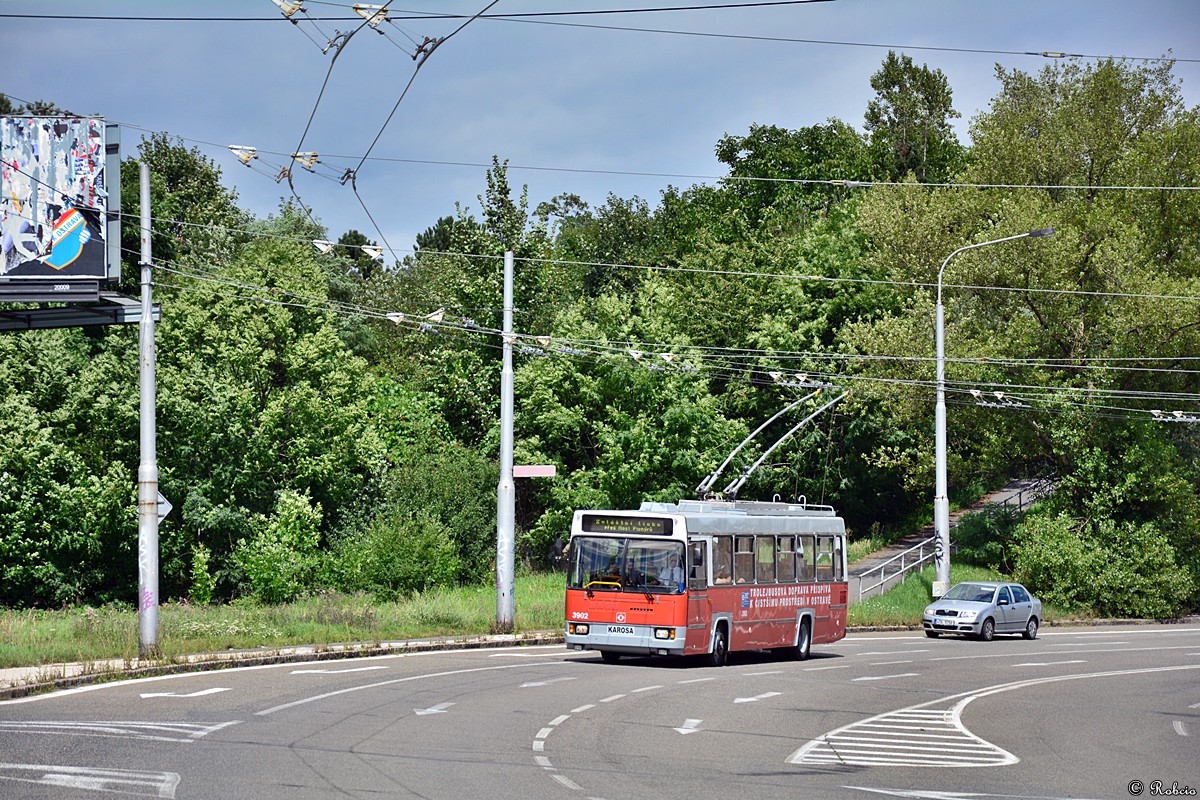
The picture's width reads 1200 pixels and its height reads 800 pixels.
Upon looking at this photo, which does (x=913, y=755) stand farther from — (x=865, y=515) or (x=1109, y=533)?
(x=865, y=515)

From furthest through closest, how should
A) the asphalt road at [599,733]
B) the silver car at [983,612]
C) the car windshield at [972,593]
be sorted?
1. the car windshield at [972,593]
2. the silver car at [983,612]
3. the asphalt road at [599,733]

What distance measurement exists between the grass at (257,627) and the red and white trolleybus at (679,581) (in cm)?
505

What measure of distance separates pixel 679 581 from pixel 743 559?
2446 millimetres

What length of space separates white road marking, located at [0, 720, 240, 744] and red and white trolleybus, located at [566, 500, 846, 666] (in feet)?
34.6

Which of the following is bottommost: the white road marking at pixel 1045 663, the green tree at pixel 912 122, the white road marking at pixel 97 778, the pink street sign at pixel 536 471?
the white road marking at pixel 1045 663

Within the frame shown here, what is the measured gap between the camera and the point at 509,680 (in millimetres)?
20672

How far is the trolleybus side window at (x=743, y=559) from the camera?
25.5m

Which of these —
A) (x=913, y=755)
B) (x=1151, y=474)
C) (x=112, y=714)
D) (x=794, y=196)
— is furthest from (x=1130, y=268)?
(x=112, y=714)

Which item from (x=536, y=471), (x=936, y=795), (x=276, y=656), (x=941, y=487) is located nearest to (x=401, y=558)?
(x=536, y=471)

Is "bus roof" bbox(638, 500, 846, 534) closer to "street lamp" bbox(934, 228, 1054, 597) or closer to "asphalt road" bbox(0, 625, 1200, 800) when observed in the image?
"asphalt road" bbox(0, 625, 1200, 800)

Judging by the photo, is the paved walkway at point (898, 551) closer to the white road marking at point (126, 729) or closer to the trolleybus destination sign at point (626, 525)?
the trolleybus destination sign at point (626, 525)

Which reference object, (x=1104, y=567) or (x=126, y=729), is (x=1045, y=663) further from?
(x=1104, y=567)

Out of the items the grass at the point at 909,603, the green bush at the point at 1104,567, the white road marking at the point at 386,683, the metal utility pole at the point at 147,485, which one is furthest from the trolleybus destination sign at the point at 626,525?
the green bush at the point at 1104,567

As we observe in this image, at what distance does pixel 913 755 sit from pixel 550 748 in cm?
369
